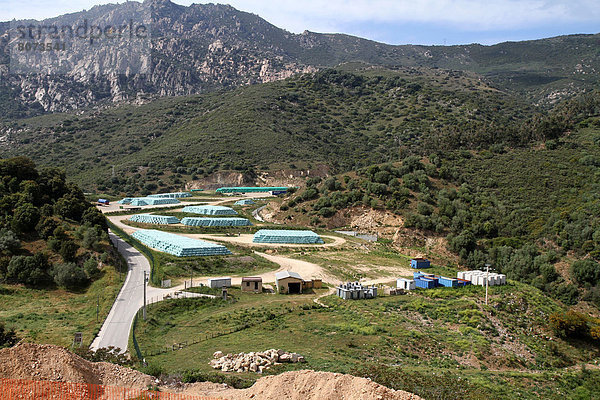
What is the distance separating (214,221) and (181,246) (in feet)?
69.6

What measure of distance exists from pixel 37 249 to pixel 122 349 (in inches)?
851

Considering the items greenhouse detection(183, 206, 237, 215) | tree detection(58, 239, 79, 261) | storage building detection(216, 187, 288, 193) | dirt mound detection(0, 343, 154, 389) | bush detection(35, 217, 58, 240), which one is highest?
dirt mound detection(0, 343, 154, 389)

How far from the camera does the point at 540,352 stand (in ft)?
95.1

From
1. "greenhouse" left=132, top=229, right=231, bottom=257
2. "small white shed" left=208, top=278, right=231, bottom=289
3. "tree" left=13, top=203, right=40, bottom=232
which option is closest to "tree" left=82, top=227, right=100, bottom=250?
"tree" left=13, top=203, right=40, bottom=232

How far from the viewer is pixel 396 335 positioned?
26828 mm

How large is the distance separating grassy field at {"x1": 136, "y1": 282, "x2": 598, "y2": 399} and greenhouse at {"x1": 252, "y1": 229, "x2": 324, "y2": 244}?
2153cm

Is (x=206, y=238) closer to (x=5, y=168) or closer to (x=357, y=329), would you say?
(x=5, y=168)

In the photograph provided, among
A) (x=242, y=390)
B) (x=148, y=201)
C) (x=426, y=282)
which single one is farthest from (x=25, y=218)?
(x=148, y=201)

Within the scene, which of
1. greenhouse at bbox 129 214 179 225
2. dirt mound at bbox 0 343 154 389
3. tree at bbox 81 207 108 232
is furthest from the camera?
greenhouse at bbox 129 214 179 225

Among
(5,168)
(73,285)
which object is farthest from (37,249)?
(5,168)

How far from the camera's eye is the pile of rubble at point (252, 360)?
63.6 ft

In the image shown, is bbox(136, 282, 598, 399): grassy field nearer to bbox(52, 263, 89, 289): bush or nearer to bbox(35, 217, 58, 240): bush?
bbox(52, 263, 89, 289): bush

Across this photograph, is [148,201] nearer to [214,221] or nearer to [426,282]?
[214,221]

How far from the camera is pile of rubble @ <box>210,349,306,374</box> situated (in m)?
19.4
